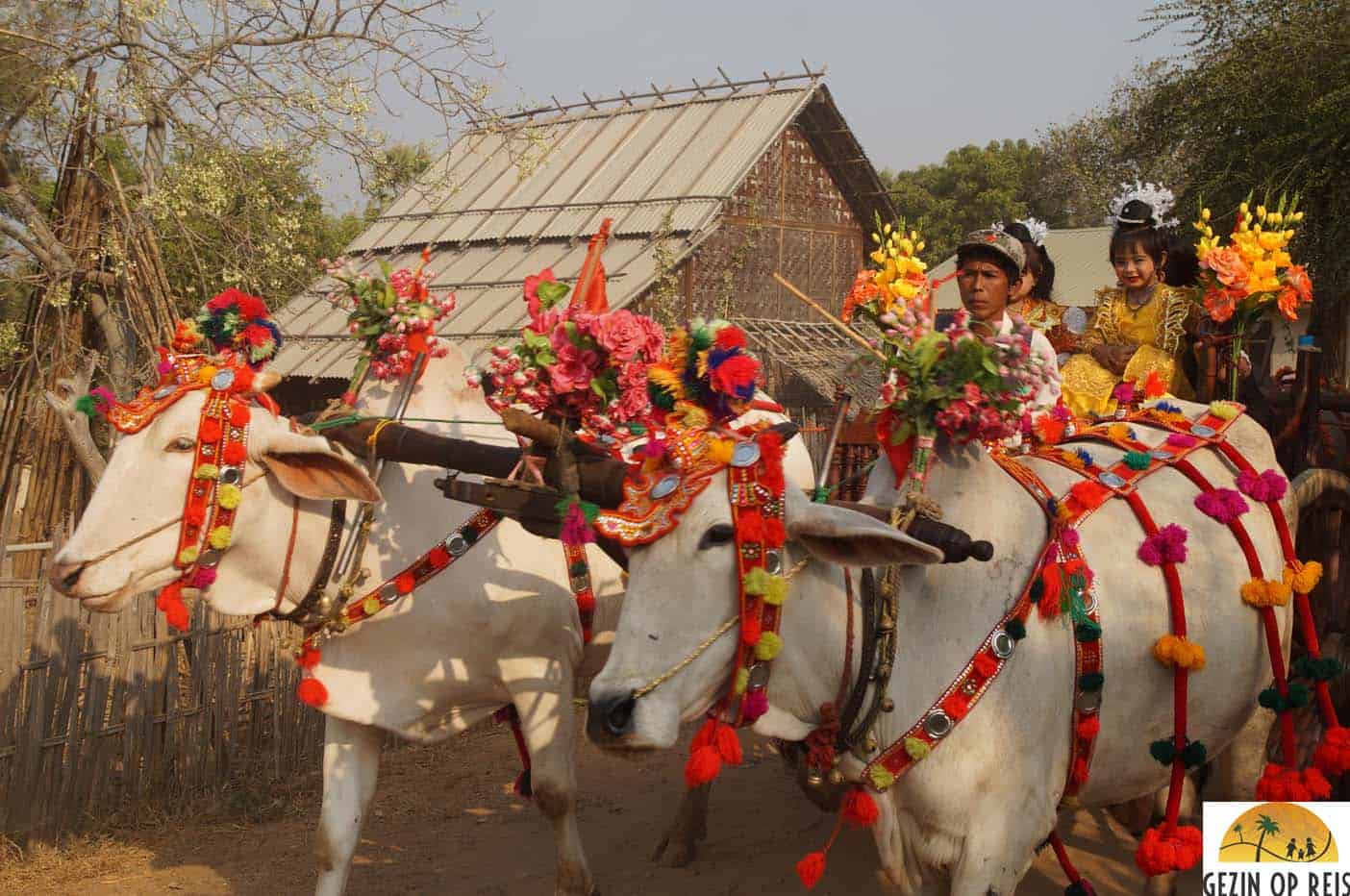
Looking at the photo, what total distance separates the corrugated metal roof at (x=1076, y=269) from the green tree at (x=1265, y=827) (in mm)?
15446

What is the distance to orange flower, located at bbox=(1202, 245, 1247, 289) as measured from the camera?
15.7 feet

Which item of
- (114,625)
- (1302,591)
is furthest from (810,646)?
(114,625)

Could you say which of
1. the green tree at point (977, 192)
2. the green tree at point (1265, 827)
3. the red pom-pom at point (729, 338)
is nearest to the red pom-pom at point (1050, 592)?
the red pom-pom at point (729, 338)

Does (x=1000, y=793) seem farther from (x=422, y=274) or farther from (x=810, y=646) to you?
(x=422, y=274)

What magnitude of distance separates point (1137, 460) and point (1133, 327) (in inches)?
62.1

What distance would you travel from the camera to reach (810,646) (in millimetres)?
3301

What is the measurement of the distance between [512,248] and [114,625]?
474 inches

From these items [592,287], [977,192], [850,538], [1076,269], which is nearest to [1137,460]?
[850,538]

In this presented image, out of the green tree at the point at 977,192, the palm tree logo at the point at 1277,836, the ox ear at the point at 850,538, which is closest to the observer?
the ox ear at the point at 850,538

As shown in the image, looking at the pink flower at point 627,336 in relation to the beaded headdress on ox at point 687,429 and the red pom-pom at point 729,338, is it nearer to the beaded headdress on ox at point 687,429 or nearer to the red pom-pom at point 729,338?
the beaded headdress on ox at point 687,429

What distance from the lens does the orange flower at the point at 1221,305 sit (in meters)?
4.84

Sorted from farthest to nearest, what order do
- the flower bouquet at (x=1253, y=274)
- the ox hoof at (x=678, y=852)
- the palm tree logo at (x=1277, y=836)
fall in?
the ox hoof at (x=678, y=852), the flower bouquet at (x=1253, y=274), the palm tree logo at (x=1277, y=836)

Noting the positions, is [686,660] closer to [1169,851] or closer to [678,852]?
[1169,851]

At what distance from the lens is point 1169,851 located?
11.9 ft
